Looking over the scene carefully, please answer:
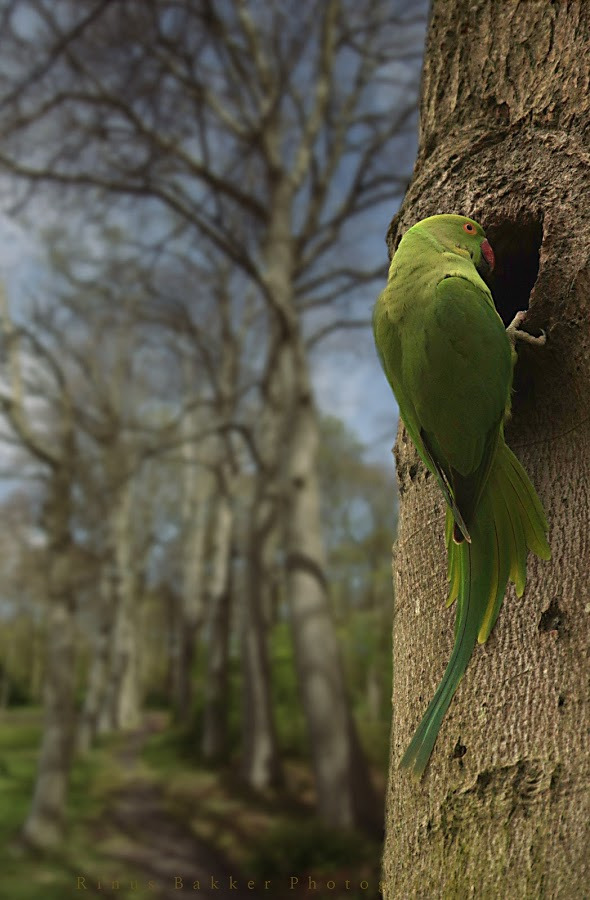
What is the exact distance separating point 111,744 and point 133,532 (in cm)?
472

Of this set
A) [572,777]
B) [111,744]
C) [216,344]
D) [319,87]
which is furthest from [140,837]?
[319,87]

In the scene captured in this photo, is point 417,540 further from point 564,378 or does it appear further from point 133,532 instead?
point 133,532

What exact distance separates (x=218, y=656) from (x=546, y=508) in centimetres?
1039

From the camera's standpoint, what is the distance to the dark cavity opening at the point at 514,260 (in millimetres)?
1549

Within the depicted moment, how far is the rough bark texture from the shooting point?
1180 mm

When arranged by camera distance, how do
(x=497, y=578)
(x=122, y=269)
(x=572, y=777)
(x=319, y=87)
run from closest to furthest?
(x=572, y=777), (x=497, y=578), (x=319, y=87), (x=122, y=269)

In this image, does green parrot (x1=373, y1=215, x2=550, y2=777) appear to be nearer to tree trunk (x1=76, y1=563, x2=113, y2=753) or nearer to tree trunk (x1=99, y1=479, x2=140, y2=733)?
tree trunk (x1=76, y1=563, x2=113, y2=753)

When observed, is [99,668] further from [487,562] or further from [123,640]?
[487,562]

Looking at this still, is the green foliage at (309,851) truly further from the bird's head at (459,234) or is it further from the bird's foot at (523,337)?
the bird's head at (459,234)

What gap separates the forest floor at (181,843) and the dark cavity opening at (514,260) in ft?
12.7

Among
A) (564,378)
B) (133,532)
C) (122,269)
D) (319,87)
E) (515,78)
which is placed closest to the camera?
(564,378)

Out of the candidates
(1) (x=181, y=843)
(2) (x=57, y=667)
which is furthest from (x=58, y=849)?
(2) (x=57, y=667)

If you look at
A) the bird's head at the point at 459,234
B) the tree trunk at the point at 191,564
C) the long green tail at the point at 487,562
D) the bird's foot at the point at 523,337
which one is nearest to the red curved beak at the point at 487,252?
the bird's head at the point at 459,234

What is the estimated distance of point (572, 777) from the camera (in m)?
1.17
